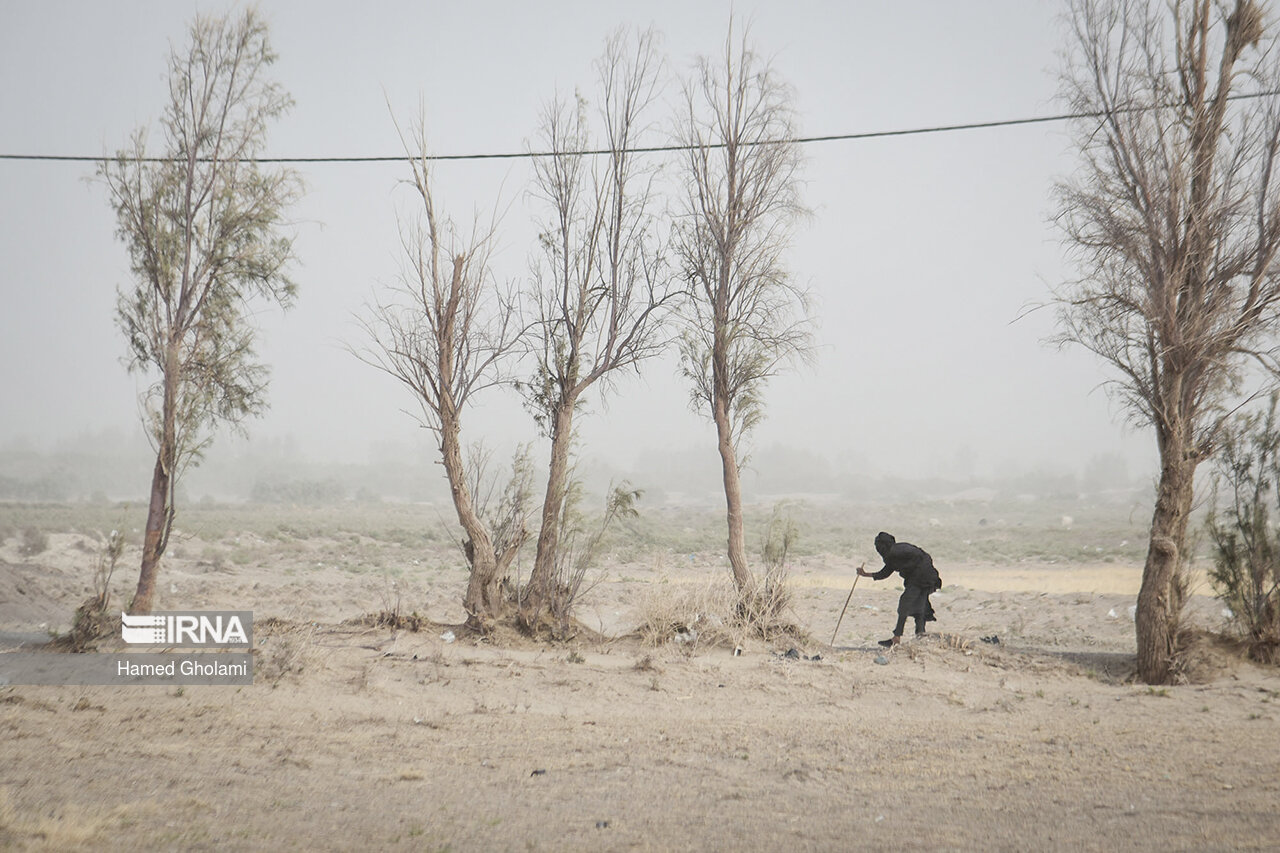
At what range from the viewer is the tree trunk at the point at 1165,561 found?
11.2 metres

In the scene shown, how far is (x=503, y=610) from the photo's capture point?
42.1ft

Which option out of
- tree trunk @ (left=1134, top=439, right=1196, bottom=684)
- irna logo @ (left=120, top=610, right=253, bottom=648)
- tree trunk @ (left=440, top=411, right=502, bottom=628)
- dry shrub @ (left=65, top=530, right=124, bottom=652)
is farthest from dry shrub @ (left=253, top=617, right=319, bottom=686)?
tree trunk @ (left=1134, top=439, right=1196, bottom=684)

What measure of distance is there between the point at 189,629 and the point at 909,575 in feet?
32.8

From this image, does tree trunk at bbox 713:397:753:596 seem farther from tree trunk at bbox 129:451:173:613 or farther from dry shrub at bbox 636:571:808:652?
tree trunk at bbox 129:451:173:613

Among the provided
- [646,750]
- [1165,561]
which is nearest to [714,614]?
[646,750]

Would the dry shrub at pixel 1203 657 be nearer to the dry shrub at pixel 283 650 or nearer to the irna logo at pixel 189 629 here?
the dry shrub at pixel 283 650

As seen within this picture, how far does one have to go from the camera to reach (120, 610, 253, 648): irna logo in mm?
11109

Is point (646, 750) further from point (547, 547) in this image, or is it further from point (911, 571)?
point (911, 571)

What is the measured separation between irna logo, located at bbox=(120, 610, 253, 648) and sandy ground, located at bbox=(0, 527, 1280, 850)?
0.45 metres

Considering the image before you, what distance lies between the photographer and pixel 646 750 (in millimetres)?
7754

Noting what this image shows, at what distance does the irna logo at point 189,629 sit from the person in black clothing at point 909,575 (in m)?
8.37

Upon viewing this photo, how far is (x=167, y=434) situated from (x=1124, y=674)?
43.9ft

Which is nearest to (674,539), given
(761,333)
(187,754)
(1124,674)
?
(761,333)

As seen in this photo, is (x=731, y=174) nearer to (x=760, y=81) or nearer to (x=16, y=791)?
(x=760, y=81)
